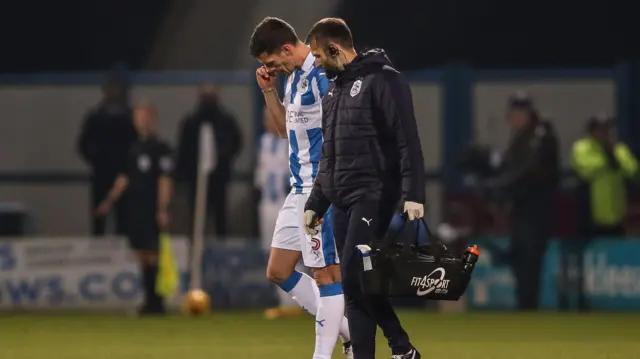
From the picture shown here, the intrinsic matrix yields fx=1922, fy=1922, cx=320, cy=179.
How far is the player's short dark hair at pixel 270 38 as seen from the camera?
12461 millimetres

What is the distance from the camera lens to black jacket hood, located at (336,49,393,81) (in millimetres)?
11625

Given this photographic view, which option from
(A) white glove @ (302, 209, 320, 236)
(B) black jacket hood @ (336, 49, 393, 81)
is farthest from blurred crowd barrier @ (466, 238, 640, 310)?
(B) black jacket hood @ (336, 49, 393, 81)

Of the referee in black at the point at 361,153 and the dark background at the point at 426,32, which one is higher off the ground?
the dark background at the point at 426,32

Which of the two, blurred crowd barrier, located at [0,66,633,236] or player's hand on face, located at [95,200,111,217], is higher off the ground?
blurred crowd barrier, located at [0,66,633,236]

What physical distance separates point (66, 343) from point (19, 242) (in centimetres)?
502

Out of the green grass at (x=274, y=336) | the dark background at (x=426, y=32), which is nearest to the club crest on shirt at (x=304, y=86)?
the green grass at (x=274, y=336)

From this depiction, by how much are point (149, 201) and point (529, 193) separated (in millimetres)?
4205

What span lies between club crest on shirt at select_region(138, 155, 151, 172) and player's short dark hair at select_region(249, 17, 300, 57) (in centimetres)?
881

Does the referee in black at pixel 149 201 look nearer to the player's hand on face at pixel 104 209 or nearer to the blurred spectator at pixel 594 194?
the player's hand on face at pixel 104 209

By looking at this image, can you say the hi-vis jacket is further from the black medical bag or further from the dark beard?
the black medical bag

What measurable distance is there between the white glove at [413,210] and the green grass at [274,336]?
348 cm

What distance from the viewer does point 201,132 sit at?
22.2m

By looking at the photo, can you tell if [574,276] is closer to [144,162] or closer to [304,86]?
[144,162]

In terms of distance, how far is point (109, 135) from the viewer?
898 inches
